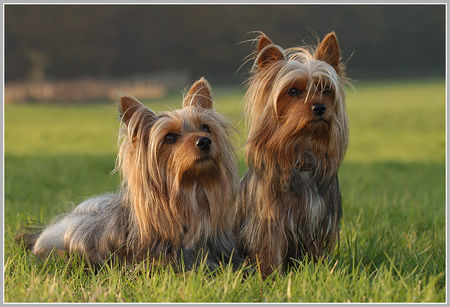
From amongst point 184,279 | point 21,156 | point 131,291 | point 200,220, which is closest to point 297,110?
point 200,220

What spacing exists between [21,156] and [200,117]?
9.24 meters

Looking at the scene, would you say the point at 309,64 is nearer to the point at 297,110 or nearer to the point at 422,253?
the point at 297,110

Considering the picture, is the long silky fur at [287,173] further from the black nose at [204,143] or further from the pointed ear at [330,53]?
the black nose at [204,143]

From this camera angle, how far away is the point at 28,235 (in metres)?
5.78

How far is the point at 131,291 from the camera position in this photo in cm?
432

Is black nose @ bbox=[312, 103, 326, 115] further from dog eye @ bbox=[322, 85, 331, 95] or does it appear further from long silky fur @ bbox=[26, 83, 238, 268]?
long silky fur @ bbox=[26, 83, 238, 268]

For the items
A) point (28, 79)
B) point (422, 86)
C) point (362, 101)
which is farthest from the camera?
point (422, 86)

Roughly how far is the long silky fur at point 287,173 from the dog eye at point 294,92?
0.06 m

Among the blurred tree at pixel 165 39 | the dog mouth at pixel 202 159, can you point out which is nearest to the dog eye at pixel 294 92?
the dog mouth at pixel 202 159

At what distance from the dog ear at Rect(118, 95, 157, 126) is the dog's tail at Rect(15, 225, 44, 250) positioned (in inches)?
81.7

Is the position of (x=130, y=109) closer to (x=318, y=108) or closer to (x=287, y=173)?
(x=287, y=173)

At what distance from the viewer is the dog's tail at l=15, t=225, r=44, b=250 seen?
18.6 ft

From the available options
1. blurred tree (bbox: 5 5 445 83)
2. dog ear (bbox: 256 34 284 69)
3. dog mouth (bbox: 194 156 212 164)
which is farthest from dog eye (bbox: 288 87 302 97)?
blurred tree (bbox: 5 5 445 83)

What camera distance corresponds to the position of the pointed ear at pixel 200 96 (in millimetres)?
4566
